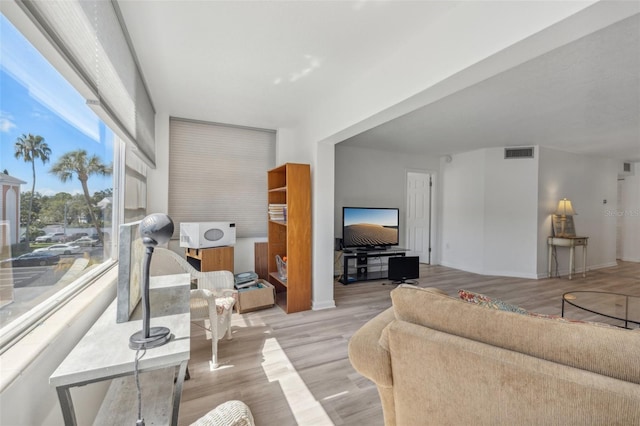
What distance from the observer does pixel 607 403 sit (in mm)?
659

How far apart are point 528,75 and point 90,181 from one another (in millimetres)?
3536

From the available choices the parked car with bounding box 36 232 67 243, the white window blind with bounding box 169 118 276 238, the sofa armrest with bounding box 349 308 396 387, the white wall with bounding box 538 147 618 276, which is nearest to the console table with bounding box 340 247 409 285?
the white window blind with bounding box 169 118 276 238

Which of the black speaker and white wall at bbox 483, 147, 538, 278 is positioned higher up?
white wall at bbox 483, 147, 538, 278

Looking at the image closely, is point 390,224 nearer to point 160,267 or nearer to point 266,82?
point 266,82

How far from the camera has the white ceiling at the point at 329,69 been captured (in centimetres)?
167

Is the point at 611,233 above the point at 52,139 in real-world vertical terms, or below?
below

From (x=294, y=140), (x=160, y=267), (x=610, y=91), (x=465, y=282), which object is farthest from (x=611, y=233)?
(x=160, y=267)

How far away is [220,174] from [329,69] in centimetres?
218

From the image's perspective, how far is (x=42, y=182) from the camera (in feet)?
3.68

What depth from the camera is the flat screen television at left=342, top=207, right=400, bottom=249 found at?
470 cm

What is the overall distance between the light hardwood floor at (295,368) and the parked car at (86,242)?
1.14 metres

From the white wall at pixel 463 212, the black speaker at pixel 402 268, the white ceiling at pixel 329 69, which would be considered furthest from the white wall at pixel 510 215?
the black speaker at pixel 402 268

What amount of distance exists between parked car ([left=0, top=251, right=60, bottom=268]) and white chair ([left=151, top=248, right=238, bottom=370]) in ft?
3.28

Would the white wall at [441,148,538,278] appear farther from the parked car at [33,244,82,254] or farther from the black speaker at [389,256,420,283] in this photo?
the parked car at [33,244,82,254]
